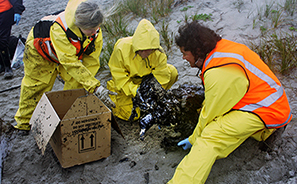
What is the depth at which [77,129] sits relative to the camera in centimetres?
170

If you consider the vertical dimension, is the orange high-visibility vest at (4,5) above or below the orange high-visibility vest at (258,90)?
below

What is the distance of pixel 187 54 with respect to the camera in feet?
5.39

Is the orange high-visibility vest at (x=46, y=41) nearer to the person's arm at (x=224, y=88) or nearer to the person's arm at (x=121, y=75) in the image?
the person's arm at (x=121, y=75)

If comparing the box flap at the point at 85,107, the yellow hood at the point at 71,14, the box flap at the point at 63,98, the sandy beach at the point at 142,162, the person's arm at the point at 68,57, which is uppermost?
the yellow hood at the point at 71,14

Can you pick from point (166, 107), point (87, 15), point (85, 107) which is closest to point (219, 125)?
point (166, 107)

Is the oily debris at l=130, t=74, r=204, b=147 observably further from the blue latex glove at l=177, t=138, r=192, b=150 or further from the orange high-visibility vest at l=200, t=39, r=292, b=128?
the orange high-visibility vest at l=200, t=39, r=292, b=128

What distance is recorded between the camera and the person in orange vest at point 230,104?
136 cm

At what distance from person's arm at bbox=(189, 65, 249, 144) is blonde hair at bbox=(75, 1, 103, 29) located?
104 centimetres

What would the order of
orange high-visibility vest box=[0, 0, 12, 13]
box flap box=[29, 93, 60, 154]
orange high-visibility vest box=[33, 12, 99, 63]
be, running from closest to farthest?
1. box flap box=[29, 93, 60, 154]
2. orange high-visibility vest box=[33, 12, 99, 63]
3. orange high-visibility vest box=[0, 0, 12, 13]

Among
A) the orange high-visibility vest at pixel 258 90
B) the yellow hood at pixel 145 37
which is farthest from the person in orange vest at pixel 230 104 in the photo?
the yellow hood at pixel 145 37

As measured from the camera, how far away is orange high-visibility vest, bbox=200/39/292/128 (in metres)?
1.38

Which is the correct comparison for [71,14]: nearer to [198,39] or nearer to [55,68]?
[55,68]

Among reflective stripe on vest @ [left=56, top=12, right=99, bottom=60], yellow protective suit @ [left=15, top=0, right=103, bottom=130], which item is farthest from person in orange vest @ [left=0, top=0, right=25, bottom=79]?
reflective stripe on vest @ [left=56, top=12, right=99, bottom=60]

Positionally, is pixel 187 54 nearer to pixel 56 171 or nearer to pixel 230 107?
pixel 230 107
